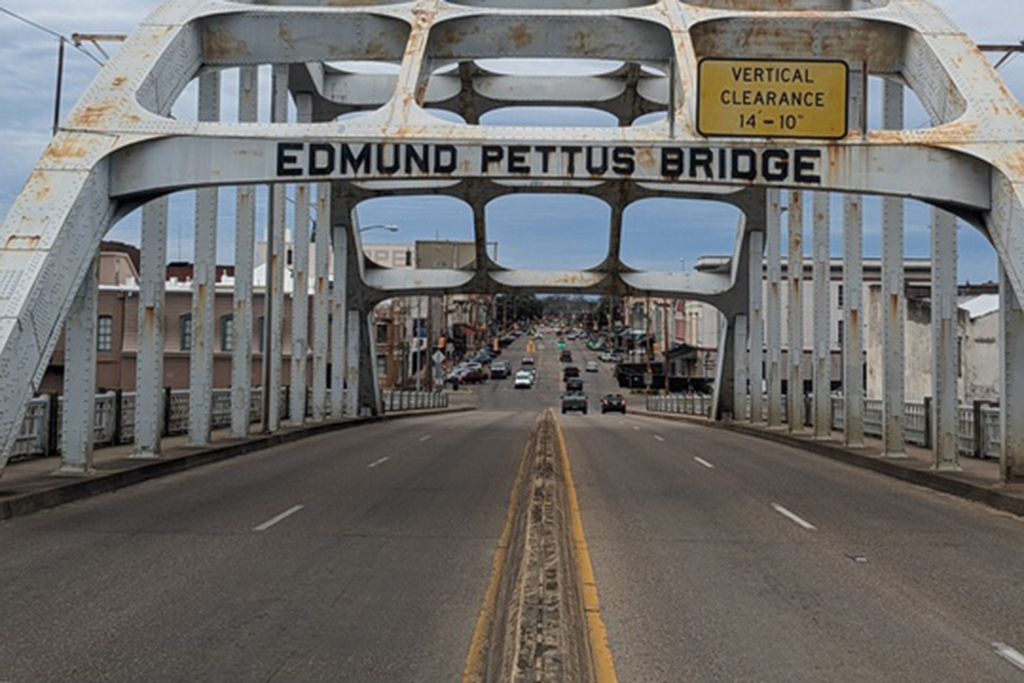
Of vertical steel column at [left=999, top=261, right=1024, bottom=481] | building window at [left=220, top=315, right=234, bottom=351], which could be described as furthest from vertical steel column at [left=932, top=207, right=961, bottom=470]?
building window at [left=220, top=315, right=234, bottom=351]

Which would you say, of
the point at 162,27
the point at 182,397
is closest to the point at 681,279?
the point at 182,397

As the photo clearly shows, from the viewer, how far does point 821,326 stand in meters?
28.6

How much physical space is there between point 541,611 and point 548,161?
8.84 metres

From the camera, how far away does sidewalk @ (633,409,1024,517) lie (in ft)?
50.8

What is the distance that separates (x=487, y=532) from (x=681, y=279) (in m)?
35.9

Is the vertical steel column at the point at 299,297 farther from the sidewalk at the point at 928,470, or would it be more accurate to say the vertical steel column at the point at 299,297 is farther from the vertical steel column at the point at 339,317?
the sidewalk at the point at 928,470

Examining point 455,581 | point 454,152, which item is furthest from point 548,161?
point 455,581

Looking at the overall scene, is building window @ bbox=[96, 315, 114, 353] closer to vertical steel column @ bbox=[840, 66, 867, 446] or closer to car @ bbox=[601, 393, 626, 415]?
car @ bbox=[601, 393, 626, 415]

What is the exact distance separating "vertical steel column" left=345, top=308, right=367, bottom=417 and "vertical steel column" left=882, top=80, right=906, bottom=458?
87.4 ft

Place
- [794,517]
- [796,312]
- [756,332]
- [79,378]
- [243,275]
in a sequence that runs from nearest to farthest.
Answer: [794,517], [79,378], [243,275], [796,312], [756,332]

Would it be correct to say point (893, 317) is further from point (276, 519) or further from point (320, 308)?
point (320, 308)

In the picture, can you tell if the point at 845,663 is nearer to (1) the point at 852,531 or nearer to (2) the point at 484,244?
(1) the point at 852,531

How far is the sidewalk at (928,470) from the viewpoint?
1549 centimetres

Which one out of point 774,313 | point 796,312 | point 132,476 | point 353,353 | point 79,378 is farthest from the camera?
point 353,353
